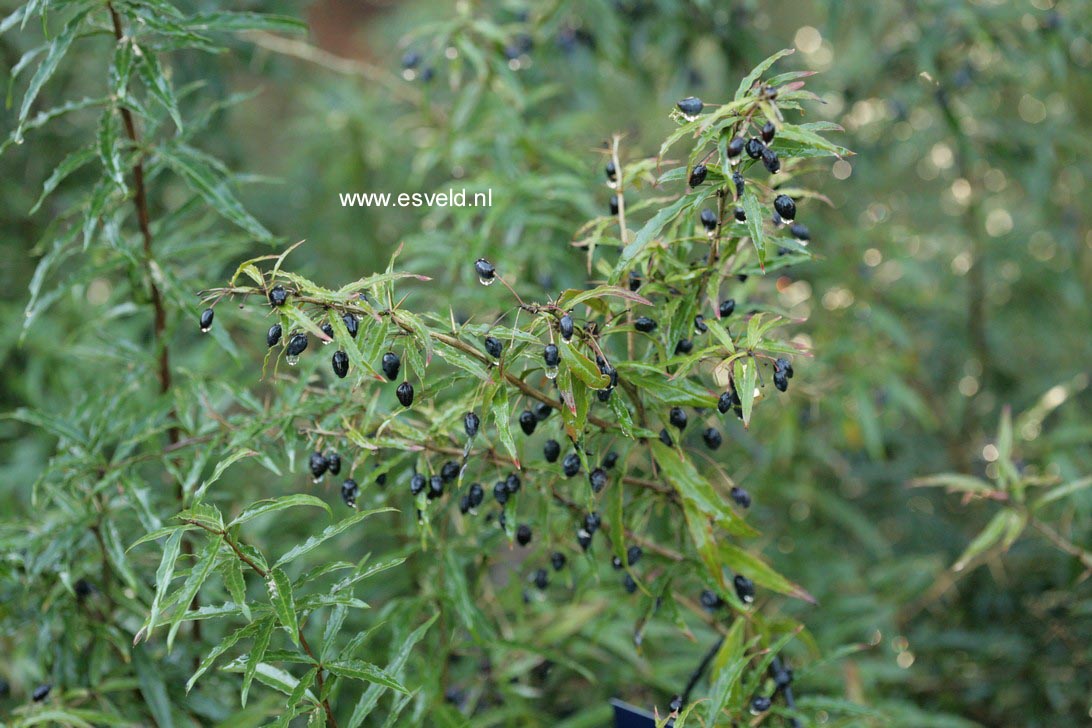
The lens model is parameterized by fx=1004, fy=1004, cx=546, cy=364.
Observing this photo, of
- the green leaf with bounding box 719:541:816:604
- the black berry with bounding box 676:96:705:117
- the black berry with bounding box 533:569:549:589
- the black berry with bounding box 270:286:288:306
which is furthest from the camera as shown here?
the black berry with bounding box 533:569:549:589

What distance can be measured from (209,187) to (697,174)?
54cm

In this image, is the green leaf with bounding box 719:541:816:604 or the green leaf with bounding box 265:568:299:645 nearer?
the green leaf with bounding box 265:568:299:645

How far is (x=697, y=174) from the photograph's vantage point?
0.80 meters

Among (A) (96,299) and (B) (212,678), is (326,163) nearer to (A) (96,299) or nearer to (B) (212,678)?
(A) (96,299)

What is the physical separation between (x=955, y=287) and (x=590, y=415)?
62.9 inches

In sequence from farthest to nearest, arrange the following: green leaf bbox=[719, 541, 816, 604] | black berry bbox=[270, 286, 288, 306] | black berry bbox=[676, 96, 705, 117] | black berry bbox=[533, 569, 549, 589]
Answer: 1. black berry bbox=[533, 569, 549, 589]
2. green leaf bbox=[719, 541, 816, 604]
3. black berry bbox=[676, 96, 705, 117]
4. black berry bbox=[270, 286, 288, 306]

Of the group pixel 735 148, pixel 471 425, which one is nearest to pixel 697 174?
pixel 735 148

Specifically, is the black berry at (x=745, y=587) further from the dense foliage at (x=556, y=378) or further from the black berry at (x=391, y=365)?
the black berry at (x=391, y=365)

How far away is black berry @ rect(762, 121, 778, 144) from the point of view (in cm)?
77

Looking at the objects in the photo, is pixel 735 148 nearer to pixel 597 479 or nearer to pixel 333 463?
pixel 597 479

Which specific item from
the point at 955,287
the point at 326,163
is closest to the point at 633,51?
the point at 326,163

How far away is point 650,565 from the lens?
1101 mm

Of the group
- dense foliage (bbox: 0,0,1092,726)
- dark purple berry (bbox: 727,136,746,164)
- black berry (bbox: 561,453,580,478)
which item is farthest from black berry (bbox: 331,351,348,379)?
dark purple berry (bbox: 727,136,746,164)

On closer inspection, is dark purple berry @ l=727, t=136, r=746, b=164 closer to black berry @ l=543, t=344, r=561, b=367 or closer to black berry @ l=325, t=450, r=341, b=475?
black berry @ l=543, t=344, r=561, b=367
